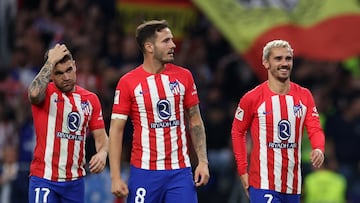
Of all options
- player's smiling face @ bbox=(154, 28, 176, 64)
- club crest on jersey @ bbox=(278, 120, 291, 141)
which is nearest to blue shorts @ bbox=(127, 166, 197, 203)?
club crest on jersey @ bbox=(278, 120, 291, 141)

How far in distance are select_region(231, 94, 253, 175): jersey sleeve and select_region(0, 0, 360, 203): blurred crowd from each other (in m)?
4.89

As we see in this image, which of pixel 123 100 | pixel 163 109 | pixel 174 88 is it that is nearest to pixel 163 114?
pixel 163 109

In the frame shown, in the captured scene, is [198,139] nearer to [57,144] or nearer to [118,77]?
[57,144]

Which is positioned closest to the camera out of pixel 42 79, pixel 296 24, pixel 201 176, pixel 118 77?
pixel 42 79

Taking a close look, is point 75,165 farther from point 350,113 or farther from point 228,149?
point 350,113

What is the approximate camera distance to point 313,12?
58.0ft

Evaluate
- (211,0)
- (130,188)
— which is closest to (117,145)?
(130,188)

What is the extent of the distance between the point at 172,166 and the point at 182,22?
6.82 metres

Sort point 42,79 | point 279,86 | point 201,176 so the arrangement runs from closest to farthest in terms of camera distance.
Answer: point 42,79 → point 201,176 → point 279,86

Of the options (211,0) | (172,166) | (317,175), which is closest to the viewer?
(172,166)

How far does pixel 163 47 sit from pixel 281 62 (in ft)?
3.83

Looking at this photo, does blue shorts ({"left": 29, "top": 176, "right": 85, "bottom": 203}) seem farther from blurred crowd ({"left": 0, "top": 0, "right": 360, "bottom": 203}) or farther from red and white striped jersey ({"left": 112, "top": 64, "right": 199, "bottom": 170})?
blurred crowd ({"left": 0, "top": 0, "right": 360, "bottom": 203})

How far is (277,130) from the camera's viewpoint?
41.2 feet

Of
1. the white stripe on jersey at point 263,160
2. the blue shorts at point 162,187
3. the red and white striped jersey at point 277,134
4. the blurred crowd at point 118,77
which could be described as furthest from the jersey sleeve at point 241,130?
the blurred crowd at point 118,77
